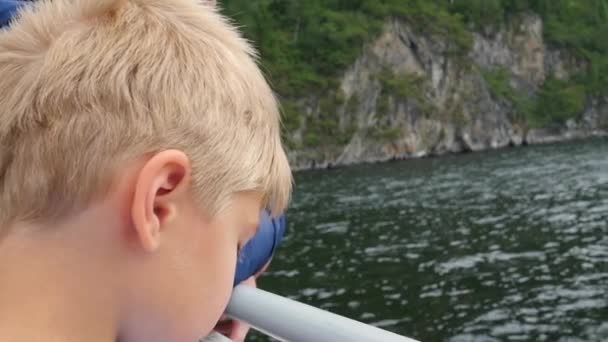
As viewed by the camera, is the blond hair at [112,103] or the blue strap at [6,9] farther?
the blue strap at [6,9]

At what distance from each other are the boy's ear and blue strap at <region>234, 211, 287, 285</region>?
43 centimetres

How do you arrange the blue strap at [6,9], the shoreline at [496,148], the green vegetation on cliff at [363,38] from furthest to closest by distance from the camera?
the green vegetation on cliff at [363,38]
the shoreline at [496,148]
the blue strap at [6,9]

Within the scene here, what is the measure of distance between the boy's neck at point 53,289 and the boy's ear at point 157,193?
0.22 ft

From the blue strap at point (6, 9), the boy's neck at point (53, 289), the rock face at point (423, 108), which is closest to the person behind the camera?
the boy's neck at point (53, 289)

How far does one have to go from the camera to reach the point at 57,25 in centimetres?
87

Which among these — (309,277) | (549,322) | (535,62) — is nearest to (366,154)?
(535,62)

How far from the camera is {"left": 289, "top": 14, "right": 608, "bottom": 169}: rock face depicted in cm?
5412

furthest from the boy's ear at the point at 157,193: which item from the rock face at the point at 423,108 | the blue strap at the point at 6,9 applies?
the rock face at the point at 423,108

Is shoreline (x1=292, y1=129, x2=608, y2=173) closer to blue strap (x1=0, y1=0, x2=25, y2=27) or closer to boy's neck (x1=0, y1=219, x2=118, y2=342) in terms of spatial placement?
blue strap (x1=0, y1=0, x2=25, y2=27)

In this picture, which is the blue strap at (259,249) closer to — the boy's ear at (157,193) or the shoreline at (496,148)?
the boy's ear at (157,193)

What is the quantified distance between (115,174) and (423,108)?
188ft

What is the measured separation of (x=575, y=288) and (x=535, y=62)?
58911mm

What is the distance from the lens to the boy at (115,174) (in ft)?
2.59

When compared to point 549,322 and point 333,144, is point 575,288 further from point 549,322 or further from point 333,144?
point 333,144
